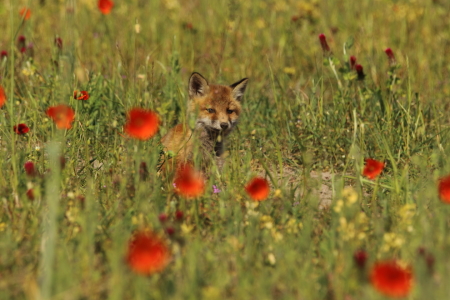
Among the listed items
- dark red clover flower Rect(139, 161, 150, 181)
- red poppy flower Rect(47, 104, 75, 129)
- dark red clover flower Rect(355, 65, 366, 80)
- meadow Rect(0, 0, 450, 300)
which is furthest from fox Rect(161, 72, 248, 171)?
dark red clover flower Rect(139, 161, 150, 181)

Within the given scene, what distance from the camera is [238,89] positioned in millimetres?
5895

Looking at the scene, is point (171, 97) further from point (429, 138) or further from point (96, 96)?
Result: point (429, 138)

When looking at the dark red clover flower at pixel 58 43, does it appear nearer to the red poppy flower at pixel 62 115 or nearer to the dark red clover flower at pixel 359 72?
the red poppy flower at pixel 62 115

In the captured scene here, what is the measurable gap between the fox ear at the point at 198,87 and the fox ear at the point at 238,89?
0.26 metres

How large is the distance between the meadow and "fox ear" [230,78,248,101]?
17 cm

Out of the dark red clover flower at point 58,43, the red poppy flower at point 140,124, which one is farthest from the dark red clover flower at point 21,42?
the red poppy flower at point 140,124

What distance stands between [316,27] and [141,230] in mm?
5497

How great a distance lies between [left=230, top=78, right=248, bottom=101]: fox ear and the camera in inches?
228

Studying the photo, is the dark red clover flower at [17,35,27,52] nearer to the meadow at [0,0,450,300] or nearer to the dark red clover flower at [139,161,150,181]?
the meadow at [0,0,450,300]

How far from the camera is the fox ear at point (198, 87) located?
573 cm

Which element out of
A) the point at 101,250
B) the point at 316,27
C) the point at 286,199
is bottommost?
the point at 101,250

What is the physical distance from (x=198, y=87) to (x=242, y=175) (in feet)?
5.83

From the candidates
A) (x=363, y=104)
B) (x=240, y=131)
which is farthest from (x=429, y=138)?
(x=240, y=131)

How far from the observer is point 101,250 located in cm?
320
